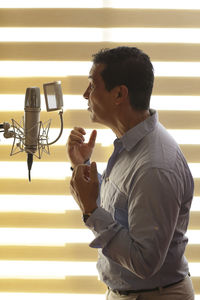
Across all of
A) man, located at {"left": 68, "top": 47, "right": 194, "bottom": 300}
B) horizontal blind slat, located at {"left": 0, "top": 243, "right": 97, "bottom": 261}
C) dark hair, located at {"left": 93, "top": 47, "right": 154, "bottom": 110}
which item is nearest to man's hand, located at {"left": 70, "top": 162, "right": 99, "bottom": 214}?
man, located at {"left": 68, "top": 47, "right": 194, "bottom": 300}

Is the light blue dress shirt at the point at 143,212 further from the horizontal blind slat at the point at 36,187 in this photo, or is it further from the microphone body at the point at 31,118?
the horizontal blind slat at the point at 36,187

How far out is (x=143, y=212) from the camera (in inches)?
53.5

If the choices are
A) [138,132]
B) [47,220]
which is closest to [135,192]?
[138,132]

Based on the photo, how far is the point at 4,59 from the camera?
7.65 ft

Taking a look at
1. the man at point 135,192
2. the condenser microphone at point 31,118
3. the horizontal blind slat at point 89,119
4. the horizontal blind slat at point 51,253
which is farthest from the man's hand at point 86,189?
the horizontal blind slat at point 51,253

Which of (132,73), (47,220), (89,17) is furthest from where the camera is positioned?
(47,220)

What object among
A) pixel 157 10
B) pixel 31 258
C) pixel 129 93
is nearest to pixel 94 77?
pixel 129 93

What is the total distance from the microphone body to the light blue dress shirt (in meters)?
0.29

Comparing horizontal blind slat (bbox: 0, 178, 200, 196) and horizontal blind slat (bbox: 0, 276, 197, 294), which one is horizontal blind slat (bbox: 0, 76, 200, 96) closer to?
horizontal blind slat (bbox: 0, 178, 200, 196)

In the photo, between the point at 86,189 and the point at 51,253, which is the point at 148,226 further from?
the point at 51,253

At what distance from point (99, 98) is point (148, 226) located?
1.71 ft

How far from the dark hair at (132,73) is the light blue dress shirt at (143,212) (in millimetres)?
81

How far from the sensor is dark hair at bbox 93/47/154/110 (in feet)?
5.13

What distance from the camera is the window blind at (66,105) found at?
7.55 feet
